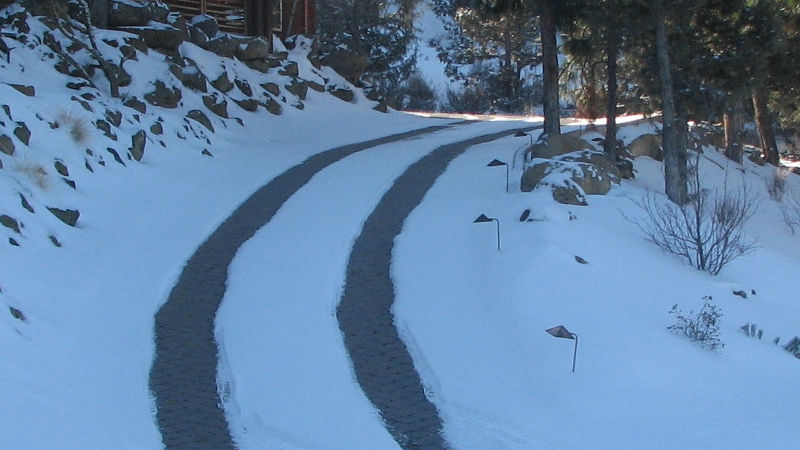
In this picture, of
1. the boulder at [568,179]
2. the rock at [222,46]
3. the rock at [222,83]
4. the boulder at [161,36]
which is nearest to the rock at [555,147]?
the boulder at [568,179]

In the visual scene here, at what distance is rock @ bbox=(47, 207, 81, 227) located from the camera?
12.8m

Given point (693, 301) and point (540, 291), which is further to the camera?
point (693, 301)

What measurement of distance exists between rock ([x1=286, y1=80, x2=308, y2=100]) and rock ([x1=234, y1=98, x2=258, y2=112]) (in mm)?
2886

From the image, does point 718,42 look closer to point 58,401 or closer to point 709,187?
point 709,187

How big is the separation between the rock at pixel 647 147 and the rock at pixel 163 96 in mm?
12080

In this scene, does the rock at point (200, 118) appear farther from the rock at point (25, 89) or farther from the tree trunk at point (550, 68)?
the tree trunk at point (550, 68)

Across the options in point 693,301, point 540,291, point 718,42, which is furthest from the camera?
point 718,42

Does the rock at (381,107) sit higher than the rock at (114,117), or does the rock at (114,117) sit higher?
the rock at (114,117)

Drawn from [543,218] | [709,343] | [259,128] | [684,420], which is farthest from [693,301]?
[259,128]

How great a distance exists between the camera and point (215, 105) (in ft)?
74.9

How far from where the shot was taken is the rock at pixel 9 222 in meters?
11.3

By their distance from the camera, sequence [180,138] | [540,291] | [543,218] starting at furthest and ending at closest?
[180,138]
[543,218]
[540,291]

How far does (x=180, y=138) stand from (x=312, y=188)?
397cm

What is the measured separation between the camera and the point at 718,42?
808 inches
